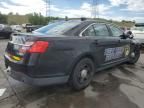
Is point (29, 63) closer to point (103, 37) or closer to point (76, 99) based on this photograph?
point (76, 99)

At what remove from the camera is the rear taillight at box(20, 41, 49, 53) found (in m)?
2.97

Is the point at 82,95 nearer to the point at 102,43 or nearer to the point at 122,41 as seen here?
the point at 102,43

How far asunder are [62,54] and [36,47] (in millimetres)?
527

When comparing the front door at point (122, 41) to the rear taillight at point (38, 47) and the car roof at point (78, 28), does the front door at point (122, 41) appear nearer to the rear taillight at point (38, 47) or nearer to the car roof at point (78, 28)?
the car roof at point (78, 28)

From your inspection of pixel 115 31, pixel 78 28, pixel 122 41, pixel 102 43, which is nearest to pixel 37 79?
pixel 78 28

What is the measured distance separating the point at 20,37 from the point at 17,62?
1.57ft

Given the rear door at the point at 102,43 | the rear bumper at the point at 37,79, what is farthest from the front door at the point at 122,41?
the rear bumper at the point at 37,79

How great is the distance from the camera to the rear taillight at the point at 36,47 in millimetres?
2971

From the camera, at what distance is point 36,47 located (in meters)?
2.97

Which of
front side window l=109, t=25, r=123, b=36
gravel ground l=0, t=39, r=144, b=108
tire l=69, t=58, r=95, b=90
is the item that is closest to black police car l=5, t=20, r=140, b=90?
tire l=69, t=58, r=95, b=90

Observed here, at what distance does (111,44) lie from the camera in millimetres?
4621

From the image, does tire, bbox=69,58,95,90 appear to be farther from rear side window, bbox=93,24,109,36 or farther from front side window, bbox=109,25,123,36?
front side window, bbox=109,25,123,36

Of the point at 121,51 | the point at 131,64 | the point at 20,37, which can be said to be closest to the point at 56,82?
the point at 20,37

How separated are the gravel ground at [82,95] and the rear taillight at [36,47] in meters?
1.01
